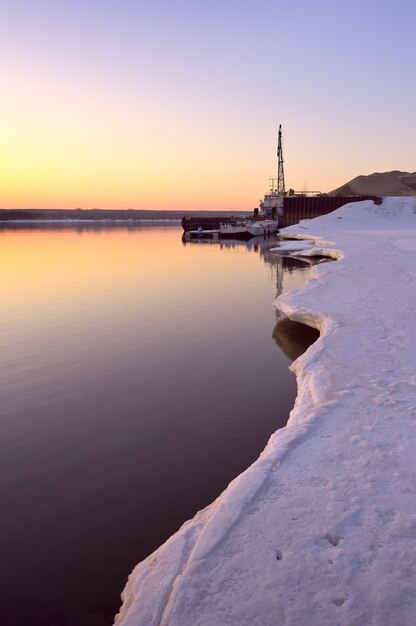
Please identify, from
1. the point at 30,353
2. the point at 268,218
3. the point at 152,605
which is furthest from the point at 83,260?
the point at 268,218

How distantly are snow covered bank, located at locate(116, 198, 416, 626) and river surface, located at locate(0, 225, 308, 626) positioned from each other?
89 cm

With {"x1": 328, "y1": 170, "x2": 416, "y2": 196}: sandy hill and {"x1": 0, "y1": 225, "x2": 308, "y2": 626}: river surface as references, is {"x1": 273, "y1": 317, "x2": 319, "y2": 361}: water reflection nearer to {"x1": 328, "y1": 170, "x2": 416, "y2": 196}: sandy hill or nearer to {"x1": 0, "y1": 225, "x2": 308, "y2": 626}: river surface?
{"x1": 0, "y1": 225, "x2": 308, "y2": 626}: river surface

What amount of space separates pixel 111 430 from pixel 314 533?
→ 14.1ft

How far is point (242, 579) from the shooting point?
323cm

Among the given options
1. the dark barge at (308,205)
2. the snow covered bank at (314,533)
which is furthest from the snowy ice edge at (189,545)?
the dark barge at (308,205)

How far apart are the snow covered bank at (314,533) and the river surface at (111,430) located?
89cm

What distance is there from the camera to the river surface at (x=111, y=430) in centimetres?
436

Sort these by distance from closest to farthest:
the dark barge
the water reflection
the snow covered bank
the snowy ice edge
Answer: the snow covered bank → the snowy ice edge → the water reflection → the dark barge

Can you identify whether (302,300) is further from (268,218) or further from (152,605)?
(268,218)

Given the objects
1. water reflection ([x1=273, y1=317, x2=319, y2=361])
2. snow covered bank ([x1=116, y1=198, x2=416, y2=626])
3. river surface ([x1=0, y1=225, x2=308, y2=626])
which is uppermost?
snow covered bank ([x1=116, y1=198, x2=416, y2=626])

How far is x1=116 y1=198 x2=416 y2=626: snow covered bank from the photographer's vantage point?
2988 mm

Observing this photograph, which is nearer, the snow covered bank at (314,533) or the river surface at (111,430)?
the snow covered bank at (314,533)

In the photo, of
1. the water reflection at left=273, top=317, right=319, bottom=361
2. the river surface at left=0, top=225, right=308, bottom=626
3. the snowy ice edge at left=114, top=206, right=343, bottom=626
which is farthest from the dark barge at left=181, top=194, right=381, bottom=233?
the snowy ice edge at left=114, top=206, right=343, bottom=626

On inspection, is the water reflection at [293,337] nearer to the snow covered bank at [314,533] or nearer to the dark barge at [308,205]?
the snow covered bank at [314,533]
